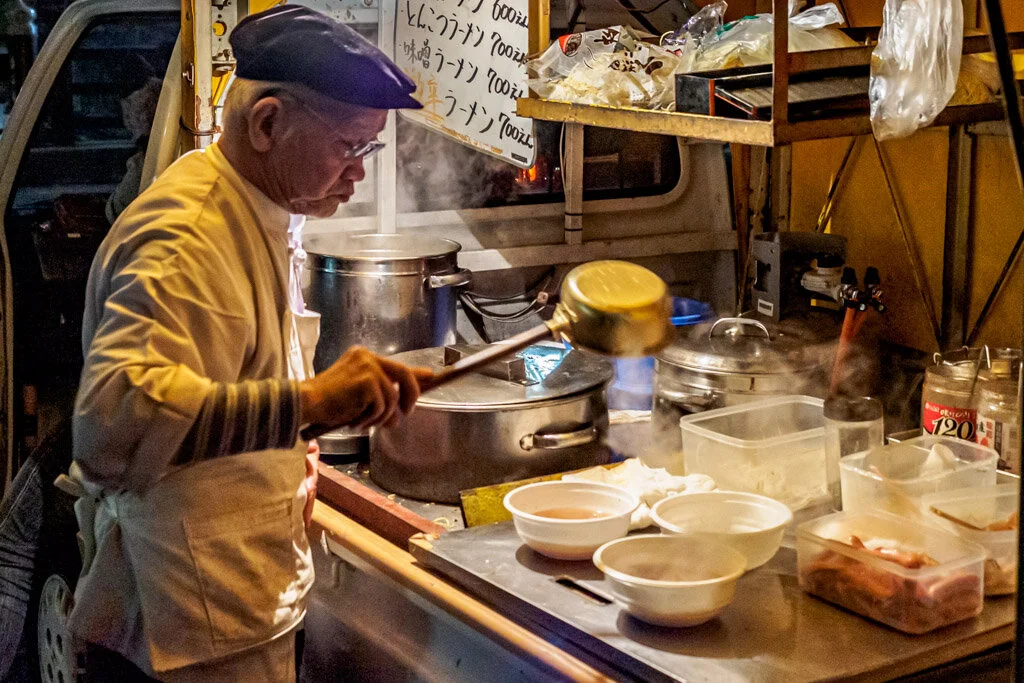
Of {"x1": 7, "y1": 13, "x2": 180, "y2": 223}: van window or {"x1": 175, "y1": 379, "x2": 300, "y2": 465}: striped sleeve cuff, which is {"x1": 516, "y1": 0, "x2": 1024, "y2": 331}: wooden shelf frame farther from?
{"x1": 7, "y1": 13, "x2": 180, "y2": 223}: van window

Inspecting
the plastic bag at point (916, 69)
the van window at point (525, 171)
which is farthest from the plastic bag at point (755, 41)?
the van window at point (525, 171)

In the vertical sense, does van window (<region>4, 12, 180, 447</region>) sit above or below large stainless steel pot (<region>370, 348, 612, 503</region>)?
above

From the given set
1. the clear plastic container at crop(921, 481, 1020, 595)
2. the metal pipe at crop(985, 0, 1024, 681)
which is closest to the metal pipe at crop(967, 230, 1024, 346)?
the clear plastic container at crop(921, 481, 1020, 595)

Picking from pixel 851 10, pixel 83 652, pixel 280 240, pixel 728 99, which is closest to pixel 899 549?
pixel 728 99

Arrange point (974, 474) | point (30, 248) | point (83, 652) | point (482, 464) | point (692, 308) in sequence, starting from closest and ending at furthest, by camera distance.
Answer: point (83, 652) → point (974, 474) → point (482, 464) → point (692, 308) → point (30, 248)

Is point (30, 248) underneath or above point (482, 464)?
above

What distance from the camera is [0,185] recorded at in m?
3.87

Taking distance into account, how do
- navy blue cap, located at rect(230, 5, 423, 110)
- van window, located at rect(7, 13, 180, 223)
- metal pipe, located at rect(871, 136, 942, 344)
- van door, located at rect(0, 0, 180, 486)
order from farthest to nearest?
1. van window, located at rect(7, 13, 180, 223)
2. van door, located at rect(0, 0, 180, 486)
3. metal pipe, located at rect(871, 136, 942, 344)
4. navy blue cap, located at rect(230, 5, 423, 110)

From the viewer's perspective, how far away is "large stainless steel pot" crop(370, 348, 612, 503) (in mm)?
2402

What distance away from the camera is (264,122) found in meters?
1.71

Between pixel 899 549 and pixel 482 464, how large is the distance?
0.92m

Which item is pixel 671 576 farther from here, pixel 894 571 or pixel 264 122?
pixel 264 122

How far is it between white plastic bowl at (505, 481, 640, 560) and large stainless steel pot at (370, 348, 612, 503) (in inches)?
7.7

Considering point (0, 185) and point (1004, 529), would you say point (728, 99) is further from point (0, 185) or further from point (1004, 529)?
point (0, 185)
